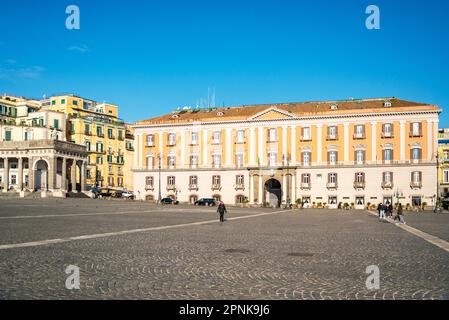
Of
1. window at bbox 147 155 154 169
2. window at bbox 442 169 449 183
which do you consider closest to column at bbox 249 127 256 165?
window at bbox 147 155 154 169

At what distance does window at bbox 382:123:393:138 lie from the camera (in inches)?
2469

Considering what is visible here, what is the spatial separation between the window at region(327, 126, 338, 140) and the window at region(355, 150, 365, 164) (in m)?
3.70

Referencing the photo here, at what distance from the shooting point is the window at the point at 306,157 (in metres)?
66.4

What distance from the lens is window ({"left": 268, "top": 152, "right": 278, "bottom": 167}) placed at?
67.6 metres

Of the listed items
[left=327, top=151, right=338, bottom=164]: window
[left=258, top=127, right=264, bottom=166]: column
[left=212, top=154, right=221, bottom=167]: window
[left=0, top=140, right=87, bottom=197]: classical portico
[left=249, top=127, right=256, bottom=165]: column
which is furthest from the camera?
[left=212, top=154, right=221, bottom=167]: window

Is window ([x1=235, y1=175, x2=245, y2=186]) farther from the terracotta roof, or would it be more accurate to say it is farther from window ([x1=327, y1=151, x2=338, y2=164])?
window ([x1=327, y1=151, x2=338, y2=164])

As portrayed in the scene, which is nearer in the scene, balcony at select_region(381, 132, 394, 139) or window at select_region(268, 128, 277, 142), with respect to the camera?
balcony at select_region(381, 132, 394, 139)

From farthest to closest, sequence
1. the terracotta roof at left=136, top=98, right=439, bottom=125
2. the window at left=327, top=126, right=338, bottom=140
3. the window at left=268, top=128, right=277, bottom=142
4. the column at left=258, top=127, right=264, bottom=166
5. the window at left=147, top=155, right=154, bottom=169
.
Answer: the window at left=147, top=155, right=154, bottom=169 → the column at left=258, top=127, right=264, bottom=166 → the window at left=268, top=128, right=277, bottom=142 → the window at left=327, top=126, right=338, bottom=140 → the terracotta roof at left=136, top=98, right=439, bottom=125

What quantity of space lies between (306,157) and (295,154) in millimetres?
1628

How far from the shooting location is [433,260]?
480 inches

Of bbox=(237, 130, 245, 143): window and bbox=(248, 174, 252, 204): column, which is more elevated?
bbox=(237, 130, 245, 143): window

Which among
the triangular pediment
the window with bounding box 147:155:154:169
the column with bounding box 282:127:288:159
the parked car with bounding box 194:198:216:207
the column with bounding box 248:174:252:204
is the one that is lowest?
the parked car with bounding box 194:198:216:207

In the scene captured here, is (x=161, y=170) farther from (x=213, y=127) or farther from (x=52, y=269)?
(x=52, y=269)

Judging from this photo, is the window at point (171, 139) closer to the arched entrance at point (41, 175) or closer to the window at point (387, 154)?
the arched entrance at point (41, 175)
